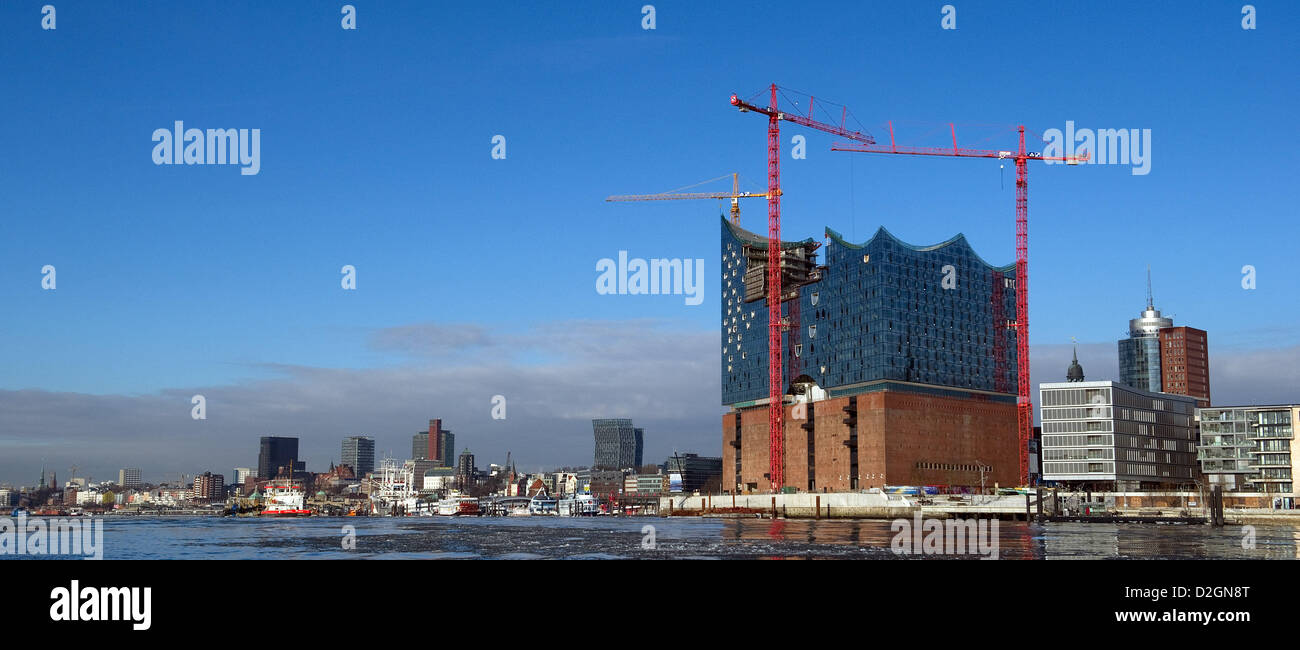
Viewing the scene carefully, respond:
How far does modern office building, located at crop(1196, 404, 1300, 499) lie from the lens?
182375 millimetres

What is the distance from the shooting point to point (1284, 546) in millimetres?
78688

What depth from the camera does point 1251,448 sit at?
188 m

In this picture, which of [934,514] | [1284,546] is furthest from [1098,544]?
[934,514]

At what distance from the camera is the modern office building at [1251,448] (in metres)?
182
